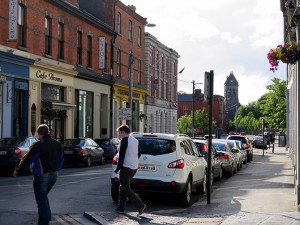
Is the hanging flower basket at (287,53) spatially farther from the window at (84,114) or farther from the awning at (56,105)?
the window at (84,114)

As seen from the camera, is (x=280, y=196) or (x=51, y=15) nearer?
(x=280, y=196)

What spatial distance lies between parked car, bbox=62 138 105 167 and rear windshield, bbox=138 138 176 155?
12.8 m

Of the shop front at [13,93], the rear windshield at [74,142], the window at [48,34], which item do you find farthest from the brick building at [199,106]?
the rear windshield at [74,142]

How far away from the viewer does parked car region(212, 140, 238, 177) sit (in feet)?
65.0

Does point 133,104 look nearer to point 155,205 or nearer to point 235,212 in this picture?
point 155,205

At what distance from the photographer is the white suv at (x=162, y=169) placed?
11522 millimetres

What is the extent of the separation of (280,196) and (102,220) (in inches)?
207

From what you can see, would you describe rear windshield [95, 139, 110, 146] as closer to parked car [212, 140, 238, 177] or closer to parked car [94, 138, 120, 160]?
parked car [94, 138, 120, 160]

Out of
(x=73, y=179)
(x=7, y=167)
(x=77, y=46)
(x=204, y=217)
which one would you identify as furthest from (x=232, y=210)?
(x=77, y=46)

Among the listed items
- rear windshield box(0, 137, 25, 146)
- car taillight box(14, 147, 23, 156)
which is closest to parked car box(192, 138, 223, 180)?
car taillight box(14, 147, 23, 156)

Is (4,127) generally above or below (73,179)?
above

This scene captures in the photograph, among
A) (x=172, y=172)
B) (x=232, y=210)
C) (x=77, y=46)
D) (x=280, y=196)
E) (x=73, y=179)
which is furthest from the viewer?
(x=77, y=46)

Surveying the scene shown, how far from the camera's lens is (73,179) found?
17.8 metres

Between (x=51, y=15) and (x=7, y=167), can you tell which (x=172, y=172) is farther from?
(x=51, y=15)
